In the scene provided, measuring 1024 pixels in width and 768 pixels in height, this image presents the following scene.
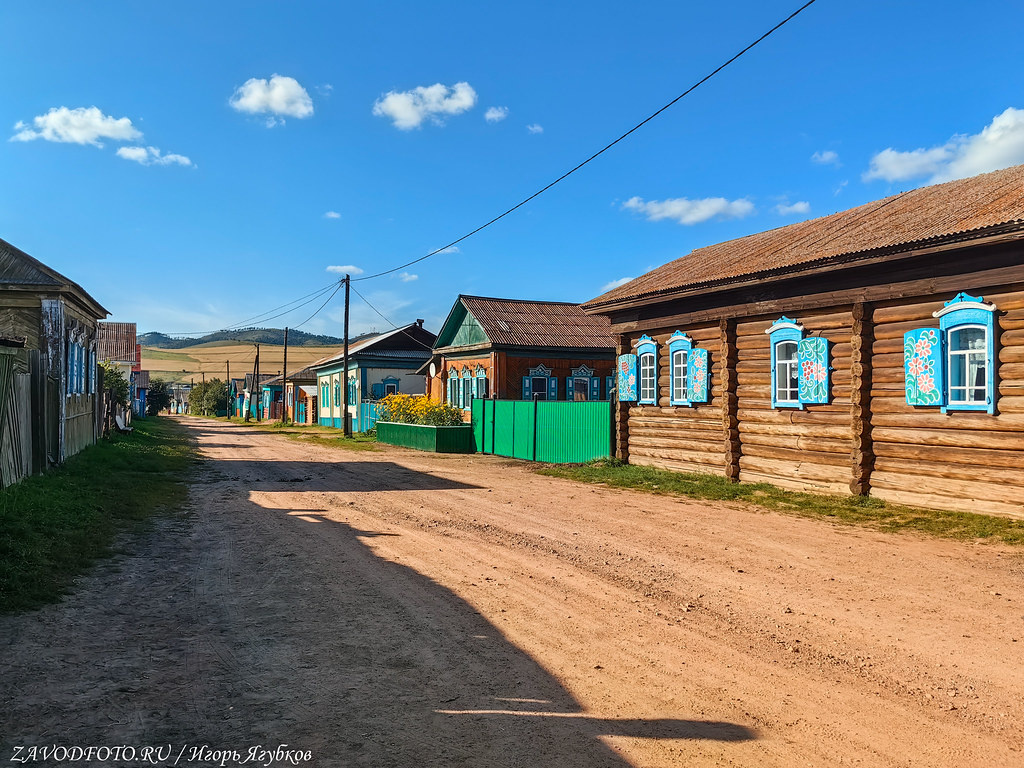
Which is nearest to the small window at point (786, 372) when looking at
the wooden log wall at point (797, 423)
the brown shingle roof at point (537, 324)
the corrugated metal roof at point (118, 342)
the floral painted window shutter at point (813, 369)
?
the wooden log wall at point (797, 423)

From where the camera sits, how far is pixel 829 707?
4.46 meters

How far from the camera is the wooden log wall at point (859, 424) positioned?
1081cm

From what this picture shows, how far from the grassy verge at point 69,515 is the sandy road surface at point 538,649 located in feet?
1.33

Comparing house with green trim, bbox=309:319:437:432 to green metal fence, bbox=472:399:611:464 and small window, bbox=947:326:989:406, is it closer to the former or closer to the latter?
green metal fence, bbox=472:399:611:464

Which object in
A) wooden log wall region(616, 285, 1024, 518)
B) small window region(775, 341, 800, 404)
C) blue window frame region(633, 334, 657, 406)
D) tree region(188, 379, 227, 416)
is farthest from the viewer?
tree region(188, 379, 227, 416)

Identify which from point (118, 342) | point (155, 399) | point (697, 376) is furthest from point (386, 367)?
point (155, 399)

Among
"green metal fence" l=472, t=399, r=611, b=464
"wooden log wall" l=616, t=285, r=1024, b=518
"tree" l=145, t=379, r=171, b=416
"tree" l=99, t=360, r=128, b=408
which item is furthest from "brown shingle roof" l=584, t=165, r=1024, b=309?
"tree" l=145, t=379, r=171, b=416

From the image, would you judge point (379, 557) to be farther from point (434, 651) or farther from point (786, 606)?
point (786, 606)

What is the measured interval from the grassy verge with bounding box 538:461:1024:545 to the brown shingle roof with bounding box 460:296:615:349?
12.4m

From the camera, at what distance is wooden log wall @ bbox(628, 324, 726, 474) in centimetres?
1609

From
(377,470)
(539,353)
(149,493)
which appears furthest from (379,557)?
(539,353)

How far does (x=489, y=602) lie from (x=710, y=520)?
5628 mm

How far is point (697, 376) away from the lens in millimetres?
16406

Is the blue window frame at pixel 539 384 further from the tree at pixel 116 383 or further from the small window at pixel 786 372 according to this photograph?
the tree at pixel 116 383
